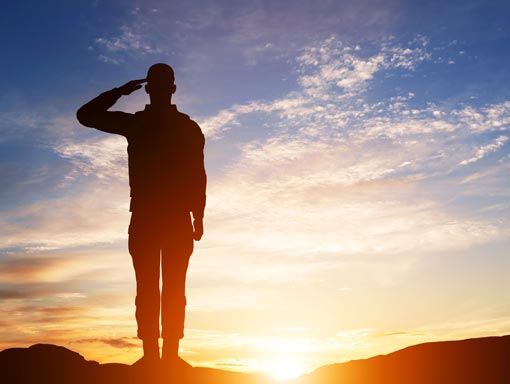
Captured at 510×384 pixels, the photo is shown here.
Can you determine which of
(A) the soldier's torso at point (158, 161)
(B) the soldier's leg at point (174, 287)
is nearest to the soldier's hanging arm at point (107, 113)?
(A) the soldier's torso at point (158, 161)

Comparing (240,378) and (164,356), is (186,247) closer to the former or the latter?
(164,356)

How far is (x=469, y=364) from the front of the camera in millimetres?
11617

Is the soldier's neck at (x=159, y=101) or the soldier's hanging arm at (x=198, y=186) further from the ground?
the soldier's neck at (x=159, y=101)

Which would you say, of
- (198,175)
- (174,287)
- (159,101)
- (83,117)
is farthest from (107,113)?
(174,287)

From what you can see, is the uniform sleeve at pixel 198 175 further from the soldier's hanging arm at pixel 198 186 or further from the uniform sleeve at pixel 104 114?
the uniform sleeve at pixel 104 114

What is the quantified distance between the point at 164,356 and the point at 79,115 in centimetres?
468

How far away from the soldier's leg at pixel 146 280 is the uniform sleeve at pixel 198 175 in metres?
1.02

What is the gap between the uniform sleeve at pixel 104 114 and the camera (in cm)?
1056

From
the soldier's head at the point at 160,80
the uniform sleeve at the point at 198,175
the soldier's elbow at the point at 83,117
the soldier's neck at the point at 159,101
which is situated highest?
the soldier's head at the point at 160,80

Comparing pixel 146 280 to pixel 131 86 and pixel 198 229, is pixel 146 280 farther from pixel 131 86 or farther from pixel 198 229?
pixel 131 86

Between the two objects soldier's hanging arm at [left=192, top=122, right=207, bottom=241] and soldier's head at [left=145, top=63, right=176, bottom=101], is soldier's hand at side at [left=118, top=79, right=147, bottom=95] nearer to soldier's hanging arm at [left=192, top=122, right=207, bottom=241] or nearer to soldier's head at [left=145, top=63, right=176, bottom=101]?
soldier's head at [left=145, top=63, right=176, bottom=101]

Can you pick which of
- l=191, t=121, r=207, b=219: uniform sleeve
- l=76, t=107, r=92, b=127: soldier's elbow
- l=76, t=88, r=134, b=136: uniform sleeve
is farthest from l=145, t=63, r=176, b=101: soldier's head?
l=76, t=107, r=92, b=127: soldier's elbow

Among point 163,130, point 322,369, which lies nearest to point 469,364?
point 322,369

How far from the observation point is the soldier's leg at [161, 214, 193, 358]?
1034 centimetres
